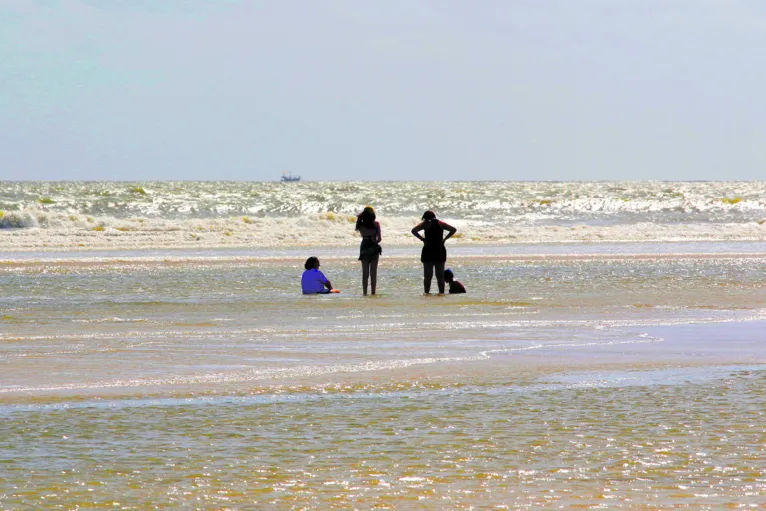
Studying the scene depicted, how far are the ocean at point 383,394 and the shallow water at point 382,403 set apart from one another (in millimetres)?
25

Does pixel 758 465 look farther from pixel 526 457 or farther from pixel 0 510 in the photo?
pixel 0 510

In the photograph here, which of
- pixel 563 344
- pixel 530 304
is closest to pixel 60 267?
pixel 530 304

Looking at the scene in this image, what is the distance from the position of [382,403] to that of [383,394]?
0.39 m

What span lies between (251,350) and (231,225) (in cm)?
3842

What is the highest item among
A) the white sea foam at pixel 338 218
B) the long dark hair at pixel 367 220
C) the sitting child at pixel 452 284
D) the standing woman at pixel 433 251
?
→ the long dark hair at pixel 367 220

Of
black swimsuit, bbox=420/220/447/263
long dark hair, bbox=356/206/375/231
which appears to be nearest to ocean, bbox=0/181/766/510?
black swimsuit, bbox=420/220/447/263

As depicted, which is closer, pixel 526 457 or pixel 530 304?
pixel 526 457

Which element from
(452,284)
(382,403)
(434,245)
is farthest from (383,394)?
(434,245)

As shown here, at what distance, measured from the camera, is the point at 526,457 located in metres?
6.21

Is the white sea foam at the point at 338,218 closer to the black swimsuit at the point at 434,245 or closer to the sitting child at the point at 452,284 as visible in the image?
the black swimsuit at the point at 434,245

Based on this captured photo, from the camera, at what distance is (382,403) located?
7934mm

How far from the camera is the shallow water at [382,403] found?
555cm

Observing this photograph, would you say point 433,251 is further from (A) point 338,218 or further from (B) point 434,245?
(A) point 338,218

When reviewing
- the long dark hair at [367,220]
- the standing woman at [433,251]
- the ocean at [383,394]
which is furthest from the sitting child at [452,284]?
the long dark hair at [367,220]
